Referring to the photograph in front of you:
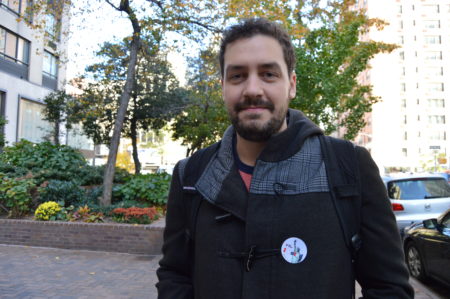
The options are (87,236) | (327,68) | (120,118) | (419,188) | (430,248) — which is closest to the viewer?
(430,248)

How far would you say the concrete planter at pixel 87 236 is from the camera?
746cm

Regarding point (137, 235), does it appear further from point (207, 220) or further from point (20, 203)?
point (207, 220)

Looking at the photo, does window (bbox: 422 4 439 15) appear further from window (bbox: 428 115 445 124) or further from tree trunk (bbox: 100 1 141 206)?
tree trunk (bbox: 100 1 141 206)

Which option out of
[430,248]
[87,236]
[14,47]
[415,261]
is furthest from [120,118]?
[14,47]

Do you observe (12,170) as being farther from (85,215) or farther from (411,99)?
(411,99)

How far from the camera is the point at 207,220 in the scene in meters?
1.52

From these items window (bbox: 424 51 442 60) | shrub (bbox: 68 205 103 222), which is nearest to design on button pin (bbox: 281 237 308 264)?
shrub (bbox: 68 205 103 222)

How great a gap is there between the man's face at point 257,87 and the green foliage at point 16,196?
8250mm

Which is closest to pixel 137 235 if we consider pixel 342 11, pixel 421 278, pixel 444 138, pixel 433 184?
pixel 421 278

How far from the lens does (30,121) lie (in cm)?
2536

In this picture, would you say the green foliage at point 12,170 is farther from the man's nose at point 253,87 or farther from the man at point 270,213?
the man's nose at point 253,87

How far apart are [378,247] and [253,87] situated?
789 millimetres

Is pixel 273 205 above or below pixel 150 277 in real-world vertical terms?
above

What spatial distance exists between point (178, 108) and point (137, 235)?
40.1 ft
